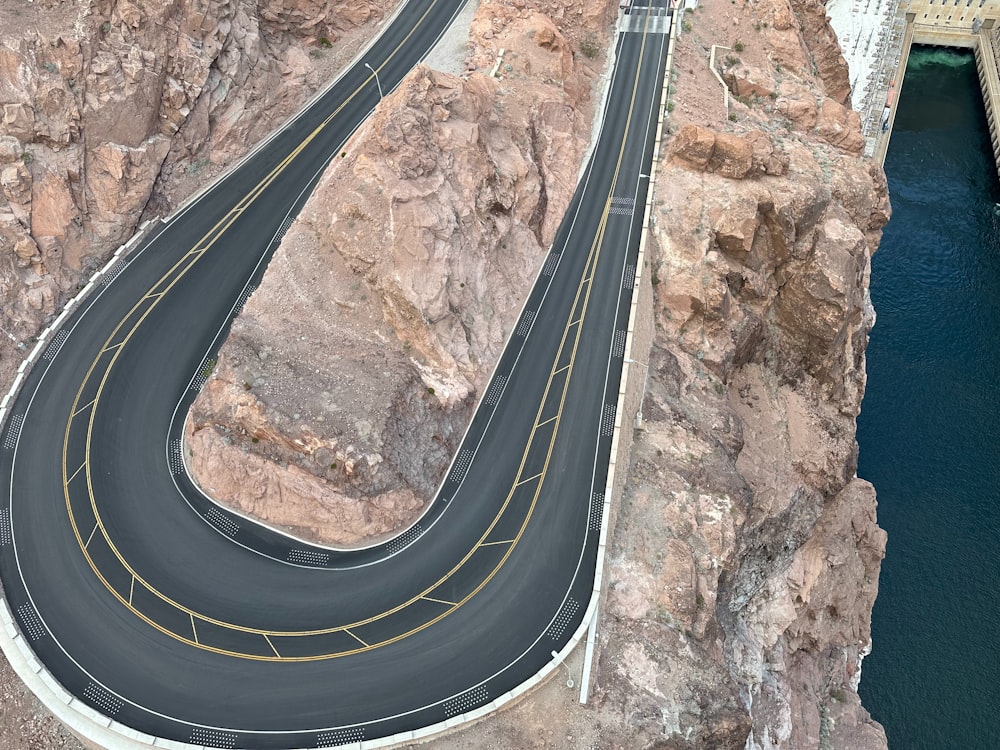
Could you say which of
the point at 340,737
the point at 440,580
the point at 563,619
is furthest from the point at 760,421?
the point at 340,737

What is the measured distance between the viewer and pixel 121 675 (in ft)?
116

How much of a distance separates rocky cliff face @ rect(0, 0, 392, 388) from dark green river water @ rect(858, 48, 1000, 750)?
6169cm

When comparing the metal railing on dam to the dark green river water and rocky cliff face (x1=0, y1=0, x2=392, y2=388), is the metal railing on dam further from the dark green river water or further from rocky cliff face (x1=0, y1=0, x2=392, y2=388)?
rocky cliff face (x1=0, y1=0, x2=392, y2=388)

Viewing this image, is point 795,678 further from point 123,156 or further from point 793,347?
point 123,156

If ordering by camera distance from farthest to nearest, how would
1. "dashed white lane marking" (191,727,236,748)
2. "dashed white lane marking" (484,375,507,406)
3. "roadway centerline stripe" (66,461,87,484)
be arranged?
"dashed white lane marking" (484,375,507,406) < "roadway centerline stripe" (66,461,87,484) < "dashed white lane marking" (191,727,236,748)

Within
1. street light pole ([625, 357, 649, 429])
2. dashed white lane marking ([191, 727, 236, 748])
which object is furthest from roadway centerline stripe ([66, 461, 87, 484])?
street light pole ([625, 357, 649, 429])

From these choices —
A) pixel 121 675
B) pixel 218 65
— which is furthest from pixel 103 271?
pixel 121 675

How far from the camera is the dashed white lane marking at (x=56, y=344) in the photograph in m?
45.9

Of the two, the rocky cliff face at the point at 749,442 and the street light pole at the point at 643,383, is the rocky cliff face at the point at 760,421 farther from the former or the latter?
the street light pole at the point at 643,383

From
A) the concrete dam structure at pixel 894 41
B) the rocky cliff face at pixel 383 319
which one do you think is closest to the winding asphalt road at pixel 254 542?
the rocky cliff face at pixel 383 319

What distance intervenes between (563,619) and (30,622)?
88.6ft

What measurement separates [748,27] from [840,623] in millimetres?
50639

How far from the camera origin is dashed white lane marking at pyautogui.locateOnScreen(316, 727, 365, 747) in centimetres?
3391

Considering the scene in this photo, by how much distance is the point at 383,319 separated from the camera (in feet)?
148
